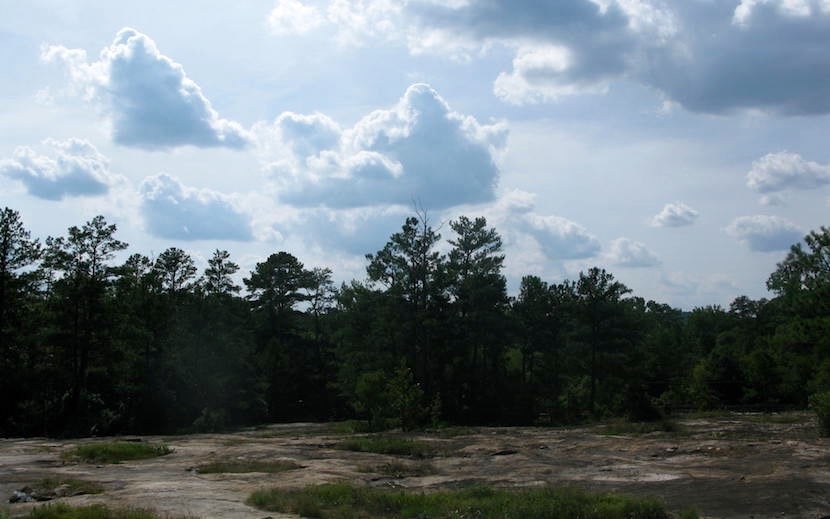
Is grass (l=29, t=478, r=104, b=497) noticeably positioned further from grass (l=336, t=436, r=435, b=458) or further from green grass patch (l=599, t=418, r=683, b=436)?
green grass patch (l=599, t=418, r=683, b=436)

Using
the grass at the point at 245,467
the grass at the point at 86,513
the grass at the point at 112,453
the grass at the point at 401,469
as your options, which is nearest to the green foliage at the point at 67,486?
the grass at the point at 86,513

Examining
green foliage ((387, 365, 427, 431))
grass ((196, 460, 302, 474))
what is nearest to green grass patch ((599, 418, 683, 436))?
green foliage ((387, 365, 427, 431))

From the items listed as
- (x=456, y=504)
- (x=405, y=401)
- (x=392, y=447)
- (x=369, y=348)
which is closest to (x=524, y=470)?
(x=456, y=504)

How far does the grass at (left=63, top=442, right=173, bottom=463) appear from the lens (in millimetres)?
25891

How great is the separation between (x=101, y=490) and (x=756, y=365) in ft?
188

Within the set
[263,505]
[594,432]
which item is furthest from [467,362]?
[263,505]

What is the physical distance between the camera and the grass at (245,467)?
22.1 meters

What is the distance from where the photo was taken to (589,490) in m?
17.3

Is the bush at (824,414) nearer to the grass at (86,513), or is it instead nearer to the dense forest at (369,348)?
the dense forest at (369,348)

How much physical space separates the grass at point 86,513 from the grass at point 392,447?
14.2m

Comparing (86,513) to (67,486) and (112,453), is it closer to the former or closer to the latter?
(67,486)

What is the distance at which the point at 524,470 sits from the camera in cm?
2181

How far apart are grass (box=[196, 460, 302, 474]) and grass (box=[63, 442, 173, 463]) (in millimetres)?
4400

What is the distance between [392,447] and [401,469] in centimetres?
625
